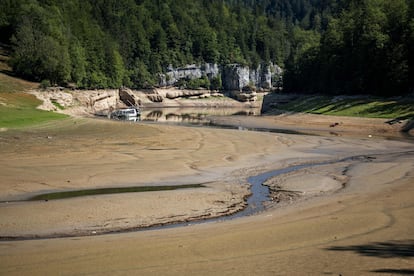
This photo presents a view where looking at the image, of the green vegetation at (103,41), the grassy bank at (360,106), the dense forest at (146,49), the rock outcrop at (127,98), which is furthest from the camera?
the rock outcrop at (127,98)

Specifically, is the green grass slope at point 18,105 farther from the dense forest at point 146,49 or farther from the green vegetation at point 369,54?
the green vegetation at point 369,54

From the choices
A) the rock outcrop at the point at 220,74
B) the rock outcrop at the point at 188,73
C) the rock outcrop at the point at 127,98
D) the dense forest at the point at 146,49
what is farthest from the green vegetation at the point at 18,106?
the rock outcrop at the point at 220,74

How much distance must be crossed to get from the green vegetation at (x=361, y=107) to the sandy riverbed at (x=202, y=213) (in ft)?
83.9

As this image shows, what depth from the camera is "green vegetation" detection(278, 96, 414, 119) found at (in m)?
56.7

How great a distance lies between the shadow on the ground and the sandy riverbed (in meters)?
0.02

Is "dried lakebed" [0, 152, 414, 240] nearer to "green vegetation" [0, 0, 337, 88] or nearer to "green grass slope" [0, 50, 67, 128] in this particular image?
"green grass slope" [0, 50, 67, 128]

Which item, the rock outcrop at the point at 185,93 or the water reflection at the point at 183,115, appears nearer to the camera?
the water reflection at the point at 183,115

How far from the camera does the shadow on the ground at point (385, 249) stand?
387 inches

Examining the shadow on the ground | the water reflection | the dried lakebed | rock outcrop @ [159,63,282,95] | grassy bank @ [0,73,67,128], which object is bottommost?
the water reflection

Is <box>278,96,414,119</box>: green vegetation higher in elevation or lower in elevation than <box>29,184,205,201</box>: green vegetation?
higher

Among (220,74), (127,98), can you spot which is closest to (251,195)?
(127,98)

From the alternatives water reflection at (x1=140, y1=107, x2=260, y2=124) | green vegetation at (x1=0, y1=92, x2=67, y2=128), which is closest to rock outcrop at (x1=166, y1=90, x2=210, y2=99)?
water reflection at (x1=140, y1=107, x2=260, y2=124)

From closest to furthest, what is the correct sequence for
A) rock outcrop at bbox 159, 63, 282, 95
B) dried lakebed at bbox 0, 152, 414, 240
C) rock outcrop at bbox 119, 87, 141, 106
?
dried lakebed at bbox 0, 152, 414, 240, rock outcrop at bbox 119, 87, 141, 106, rock outcrop at bbox 159, 63, 282, 95

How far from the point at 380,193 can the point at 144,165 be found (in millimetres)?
13339
